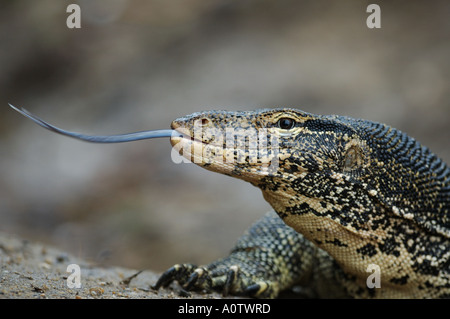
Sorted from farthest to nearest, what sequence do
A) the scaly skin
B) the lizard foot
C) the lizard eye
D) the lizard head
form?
the lizard foot
the lizard eye
the scaly skin
the lizard head

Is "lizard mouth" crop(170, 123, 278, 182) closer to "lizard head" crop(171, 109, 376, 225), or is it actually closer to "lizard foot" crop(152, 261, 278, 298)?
"lizard head" crop(171, 109, 376, 225)

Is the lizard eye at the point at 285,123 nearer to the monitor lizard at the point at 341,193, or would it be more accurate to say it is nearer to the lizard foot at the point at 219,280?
the monitor lizard at the point at 341,193

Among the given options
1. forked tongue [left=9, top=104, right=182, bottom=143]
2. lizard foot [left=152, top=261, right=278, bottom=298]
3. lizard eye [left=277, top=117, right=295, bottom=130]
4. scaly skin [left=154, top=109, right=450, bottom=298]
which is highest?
lizard eye [left=277, top=117, right=295, bottom=130]

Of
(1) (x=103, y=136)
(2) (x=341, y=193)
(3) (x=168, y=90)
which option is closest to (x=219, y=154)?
(1) (x=103, y=136)

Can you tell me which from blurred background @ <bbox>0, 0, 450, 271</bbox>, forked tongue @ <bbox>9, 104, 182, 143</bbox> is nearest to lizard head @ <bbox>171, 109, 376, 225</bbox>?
forked tongue @ <bbox>9, 104, 182, 143</bbox>

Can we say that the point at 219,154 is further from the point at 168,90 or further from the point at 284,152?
the point at 168,90

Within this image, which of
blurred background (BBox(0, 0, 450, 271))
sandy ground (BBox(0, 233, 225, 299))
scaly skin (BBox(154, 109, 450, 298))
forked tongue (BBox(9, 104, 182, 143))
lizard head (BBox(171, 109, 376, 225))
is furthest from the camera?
blurred background (BBox(0, 0, 450, 271))

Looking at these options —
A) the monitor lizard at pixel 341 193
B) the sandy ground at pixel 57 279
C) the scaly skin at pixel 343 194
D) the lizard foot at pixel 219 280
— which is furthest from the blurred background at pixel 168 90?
the monitor lizard at pixel 341 193

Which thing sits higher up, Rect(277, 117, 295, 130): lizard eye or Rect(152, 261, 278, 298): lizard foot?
Rect(277, 117, 295, 130): lizard eye

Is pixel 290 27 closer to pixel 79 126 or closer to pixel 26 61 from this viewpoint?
pixel 79 126
